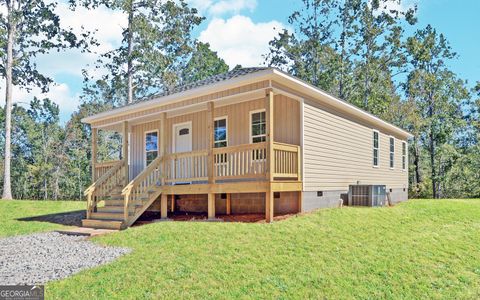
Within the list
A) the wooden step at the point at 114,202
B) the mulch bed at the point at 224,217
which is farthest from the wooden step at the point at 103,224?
the wooden step at the point at 114,202

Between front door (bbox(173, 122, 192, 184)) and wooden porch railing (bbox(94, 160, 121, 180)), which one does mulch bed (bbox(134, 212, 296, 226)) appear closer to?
front door (bbox(173, 122, 192, 184))

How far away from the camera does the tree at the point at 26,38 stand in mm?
21703

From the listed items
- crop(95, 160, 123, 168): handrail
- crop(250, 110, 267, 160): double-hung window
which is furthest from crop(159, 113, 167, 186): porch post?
crop(250, 110, 267, 160): double-hung window

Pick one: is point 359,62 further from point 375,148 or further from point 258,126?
point 258,126

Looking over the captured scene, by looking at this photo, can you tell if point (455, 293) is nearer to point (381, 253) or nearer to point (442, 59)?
point (381, 253)

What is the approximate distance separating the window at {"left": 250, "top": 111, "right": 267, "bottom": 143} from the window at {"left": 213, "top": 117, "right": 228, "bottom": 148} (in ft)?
3.75

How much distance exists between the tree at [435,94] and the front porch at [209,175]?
1836 cm

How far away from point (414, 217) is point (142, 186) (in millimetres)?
8465

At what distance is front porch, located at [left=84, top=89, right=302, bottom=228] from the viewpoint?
912 centimetres

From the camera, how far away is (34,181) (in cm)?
3600

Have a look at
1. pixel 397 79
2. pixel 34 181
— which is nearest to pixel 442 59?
pixel 397 79

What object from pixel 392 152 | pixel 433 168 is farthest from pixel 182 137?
pixel 433 168

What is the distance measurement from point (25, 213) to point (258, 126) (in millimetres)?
11016

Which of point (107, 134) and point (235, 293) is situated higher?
point (107, 134)
